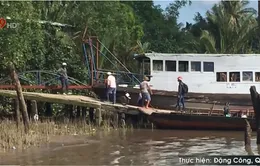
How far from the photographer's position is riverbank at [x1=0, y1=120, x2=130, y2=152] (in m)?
17.6

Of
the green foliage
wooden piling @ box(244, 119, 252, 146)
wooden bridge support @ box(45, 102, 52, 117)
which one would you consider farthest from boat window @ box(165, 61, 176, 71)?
wooden piling @ box(244, 119, 252, 146)

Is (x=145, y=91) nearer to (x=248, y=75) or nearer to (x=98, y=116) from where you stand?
(x=98, y=116)

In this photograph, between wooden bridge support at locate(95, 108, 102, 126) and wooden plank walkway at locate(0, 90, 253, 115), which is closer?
wooden plank walkway at locate(0, 90, 253, 115)

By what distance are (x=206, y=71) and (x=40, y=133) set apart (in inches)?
396

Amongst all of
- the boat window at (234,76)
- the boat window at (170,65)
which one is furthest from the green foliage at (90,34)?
the boat window at (234,76)

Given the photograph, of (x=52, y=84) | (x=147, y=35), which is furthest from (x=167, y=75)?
(x=147, y=35)

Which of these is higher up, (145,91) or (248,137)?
(145,91)

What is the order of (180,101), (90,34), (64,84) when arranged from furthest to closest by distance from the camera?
(90,34)
(64,84)
(180,101)

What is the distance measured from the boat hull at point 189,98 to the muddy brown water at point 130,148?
9.36ft

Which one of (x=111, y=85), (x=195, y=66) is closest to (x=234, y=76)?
(x=195, y=66)

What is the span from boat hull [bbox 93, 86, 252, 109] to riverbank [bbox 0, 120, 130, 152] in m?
2.94

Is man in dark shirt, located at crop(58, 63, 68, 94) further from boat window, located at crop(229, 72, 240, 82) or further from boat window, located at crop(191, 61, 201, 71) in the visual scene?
boat window, located at crop(229, 72, 240, 82)

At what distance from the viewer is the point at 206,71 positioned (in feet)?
88.2
